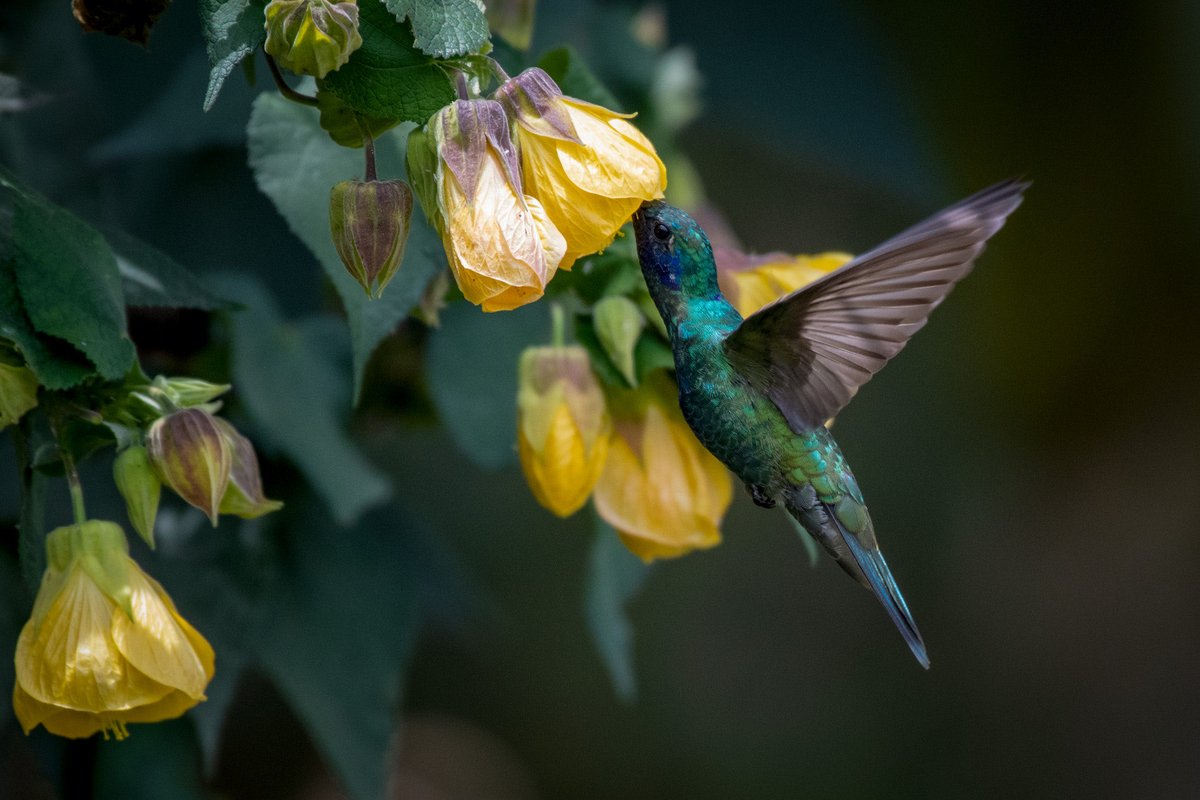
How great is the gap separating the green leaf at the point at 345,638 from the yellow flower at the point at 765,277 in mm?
417

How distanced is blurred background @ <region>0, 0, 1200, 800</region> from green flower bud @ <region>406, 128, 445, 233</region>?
33.5 inches

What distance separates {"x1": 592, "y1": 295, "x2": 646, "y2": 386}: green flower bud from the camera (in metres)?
0.74

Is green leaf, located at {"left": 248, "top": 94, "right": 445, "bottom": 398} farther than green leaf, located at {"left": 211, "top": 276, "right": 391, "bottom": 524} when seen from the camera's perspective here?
No

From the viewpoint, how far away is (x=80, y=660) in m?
0.60

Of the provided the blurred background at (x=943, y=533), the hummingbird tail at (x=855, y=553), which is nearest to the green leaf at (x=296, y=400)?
the hummingbird tail at (x=855, y=553)

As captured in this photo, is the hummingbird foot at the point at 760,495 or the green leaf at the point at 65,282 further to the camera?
the hummingbird foot at the point at 760,495

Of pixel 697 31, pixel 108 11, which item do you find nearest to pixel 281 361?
pixel 108 11

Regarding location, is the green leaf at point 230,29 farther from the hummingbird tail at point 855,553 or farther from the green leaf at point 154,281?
the hummingbird tail at point 855,553

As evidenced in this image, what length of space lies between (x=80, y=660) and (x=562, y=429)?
28cm

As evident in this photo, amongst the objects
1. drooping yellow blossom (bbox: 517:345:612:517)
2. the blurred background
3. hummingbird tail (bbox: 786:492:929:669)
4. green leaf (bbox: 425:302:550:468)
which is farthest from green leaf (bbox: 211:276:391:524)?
the blurred background

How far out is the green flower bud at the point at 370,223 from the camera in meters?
0.61

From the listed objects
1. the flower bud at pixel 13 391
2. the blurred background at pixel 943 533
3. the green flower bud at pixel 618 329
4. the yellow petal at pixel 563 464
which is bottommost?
the blurred background at pixel 943 533

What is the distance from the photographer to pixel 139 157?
1057mm

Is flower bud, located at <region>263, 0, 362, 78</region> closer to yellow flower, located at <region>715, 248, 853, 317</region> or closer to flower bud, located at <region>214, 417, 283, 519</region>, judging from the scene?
flower bud, located at <region>214, 417, 283, 519</region>
